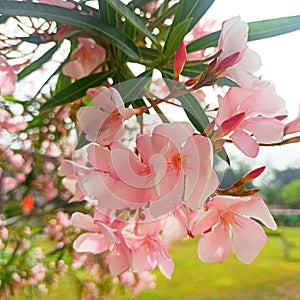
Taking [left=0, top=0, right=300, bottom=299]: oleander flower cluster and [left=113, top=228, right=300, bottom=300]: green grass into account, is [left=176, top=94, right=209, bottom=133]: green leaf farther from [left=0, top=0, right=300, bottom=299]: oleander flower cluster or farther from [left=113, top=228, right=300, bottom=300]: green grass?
[left=113, top=228, right=300, bottom=300]: green grass

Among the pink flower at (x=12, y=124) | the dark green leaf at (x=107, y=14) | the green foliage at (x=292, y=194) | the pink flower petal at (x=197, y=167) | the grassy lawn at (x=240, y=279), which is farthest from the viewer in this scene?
the grassy lawn at (x=240, y=279)

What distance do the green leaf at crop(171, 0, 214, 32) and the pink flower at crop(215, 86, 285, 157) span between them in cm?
10

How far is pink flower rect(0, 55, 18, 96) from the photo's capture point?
43cm

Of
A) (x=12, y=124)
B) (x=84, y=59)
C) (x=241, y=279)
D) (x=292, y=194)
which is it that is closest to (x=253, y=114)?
(x=84, y=59)

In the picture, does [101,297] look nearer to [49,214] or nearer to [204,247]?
[49,214]

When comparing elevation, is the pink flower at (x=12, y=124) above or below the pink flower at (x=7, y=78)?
below

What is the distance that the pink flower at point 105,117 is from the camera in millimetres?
289

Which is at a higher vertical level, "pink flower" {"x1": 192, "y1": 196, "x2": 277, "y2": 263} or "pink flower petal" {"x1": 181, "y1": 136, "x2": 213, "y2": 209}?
"pink flower petal" {"x1": 181, "y1": 136, "x2": 213, "y2": 209}

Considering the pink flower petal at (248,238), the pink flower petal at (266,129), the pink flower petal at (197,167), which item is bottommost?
the pink flower petal at (248,238)

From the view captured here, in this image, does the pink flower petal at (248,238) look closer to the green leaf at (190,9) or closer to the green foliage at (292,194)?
the green leaf at (190,9)

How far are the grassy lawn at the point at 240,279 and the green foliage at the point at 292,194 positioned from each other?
0.38ft

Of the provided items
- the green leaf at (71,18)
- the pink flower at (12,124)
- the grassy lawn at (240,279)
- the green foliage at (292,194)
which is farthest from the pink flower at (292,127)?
the grassy lawn at (240,279)

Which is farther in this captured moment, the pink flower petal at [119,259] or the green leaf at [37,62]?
the green leaf at [37,62]

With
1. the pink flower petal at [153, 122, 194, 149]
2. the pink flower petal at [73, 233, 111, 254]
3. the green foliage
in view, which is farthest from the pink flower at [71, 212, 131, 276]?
the green foliage
